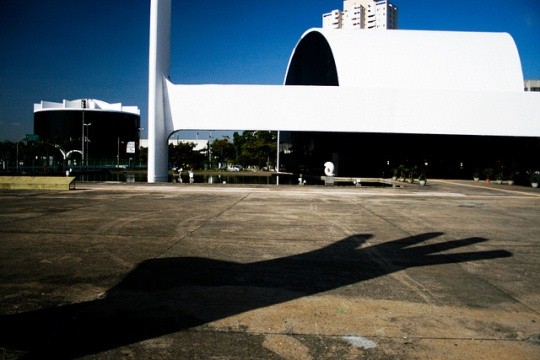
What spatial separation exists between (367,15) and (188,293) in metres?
207

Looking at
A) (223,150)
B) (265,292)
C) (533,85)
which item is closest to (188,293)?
(265,292)

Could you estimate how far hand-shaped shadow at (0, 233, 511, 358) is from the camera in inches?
144

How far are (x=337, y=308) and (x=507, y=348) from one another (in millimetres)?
1682

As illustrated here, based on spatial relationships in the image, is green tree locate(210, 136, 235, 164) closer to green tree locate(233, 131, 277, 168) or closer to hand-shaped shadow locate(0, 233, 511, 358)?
green tree locate(233, 131, 277, 168)

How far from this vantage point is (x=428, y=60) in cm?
4709

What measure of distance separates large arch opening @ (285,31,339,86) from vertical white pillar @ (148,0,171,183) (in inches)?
837

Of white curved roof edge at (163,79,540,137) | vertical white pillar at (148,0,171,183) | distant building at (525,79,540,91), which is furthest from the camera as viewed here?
distant building at (525,79,540,91)

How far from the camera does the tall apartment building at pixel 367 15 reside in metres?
184

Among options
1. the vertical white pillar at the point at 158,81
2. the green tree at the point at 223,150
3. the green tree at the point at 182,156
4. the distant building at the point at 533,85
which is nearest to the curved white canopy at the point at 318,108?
the vertical white pillar at the point at 158,81

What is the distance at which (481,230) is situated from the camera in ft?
34.2

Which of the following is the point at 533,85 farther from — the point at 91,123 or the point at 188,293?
the point at 188,293

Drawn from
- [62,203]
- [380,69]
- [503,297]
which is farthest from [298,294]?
[380,69]

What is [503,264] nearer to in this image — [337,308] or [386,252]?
[386,252]

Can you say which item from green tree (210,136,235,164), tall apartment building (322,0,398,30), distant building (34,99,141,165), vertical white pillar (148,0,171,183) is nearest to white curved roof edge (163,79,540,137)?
vertical white pillar (148,0,171,183)
